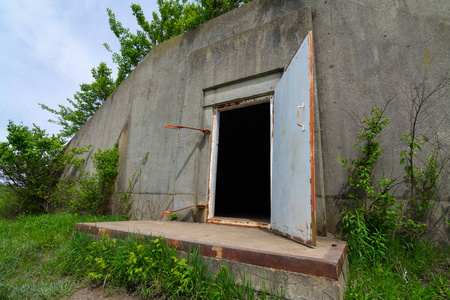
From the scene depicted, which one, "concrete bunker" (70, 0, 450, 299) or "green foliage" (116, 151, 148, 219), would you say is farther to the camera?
"green foliage" (116, 151, 148, 219)

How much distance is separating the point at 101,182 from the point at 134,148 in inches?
45.2

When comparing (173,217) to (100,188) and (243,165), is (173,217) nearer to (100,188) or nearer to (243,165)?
(100,188)

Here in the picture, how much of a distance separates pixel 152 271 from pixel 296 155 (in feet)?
6.04

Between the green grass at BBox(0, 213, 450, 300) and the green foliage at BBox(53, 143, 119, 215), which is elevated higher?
the green foliage at BBox(53, 143, 119, 215)

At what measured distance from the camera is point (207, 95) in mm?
4695

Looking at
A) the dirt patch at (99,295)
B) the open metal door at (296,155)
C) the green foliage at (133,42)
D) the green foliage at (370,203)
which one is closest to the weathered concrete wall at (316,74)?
the green foliage at (370,203)

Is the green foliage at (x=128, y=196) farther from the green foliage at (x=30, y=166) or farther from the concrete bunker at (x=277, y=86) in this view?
the green foliage at (x=30, y=166)

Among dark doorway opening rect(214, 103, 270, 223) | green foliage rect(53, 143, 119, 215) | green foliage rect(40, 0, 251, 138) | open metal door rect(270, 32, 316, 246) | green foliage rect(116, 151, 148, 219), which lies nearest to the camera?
open metal door rect(270, 32, 316, 246)

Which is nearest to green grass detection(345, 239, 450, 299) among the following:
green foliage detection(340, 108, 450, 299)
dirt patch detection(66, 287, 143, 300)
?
green foliage detection(340, 108, 450, 299)

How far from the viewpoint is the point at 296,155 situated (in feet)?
9.19

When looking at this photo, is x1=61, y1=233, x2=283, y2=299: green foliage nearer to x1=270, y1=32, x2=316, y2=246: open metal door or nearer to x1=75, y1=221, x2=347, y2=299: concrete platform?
x1=75, y1=221, x2=347, y2=299: concrete platform

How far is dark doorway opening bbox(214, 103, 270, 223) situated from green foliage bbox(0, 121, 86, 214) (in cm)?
427

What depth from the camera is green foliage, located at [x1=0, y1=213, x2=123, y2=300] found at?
241 cm

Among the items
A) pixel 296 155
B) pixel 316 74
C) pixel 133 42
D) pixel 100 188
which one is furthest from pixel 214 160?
pixel 133 42
